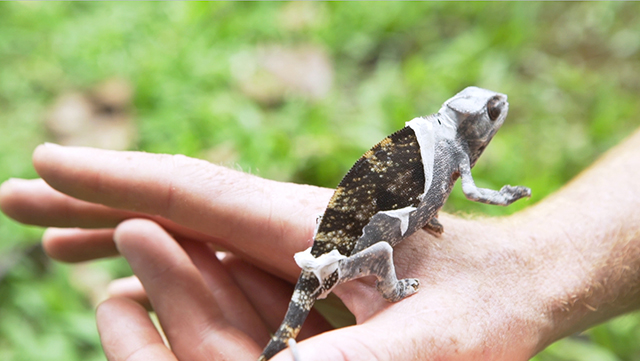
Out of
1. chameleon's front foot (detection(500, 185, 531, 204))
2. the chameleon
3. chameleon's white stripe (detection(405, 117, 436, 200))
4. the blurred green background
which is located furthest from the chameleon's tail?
the blurred green background

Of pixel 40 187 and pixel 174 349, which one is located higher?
pixel 40 187

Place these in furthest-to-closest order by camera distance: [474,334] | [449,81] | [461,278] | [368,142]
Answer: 1. [449,81]
2. [368,142]
3. [461,278]
4. [474,334]

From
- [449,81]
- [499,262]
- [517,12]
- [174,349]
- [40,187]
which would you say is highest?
[517,12]

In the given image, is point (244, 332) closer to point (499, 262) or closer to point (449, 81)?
point (499, 262)

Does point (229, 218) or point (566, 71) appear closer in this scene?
point (229, 218)

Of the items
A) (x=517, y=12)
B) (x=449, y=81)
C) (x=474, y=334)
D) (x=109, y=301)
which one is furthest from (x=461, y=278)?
(x=517, y=12)

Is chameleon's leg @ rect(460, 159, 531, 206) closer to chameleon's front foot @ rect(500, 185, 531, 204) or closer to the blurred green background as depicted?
chameleon's front foot @ rect(500, 185, 531, 204)

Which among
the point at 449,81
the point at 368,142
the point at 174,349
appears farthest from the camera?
the point at 449,81

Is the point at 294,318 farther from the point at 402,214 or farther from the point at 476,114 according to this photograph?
the point at 476,114

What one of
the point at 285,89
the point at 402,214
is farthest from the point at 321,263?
the point at 285,89
